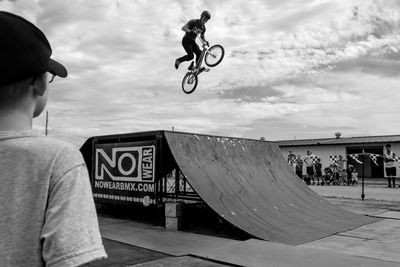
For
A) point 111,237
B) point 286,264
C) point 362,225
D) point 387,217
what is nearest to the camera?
point 286,264

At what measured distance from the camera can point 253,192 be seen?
7.96 metres

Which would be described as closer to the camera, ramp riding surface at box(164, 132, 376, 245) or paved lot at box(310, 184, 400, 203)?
ramp riding surface at box(164, 132, 376, 245)

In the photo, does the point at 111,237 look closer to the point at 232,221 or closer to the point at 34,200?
the point at 232,221

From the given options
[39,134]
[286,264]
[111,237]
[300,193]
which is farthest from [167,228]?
[39,134]

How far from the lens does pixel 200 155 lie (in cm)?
785

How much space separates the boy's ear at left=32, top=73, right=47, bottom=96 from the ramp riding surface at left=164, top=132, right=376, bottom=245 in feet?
17.7

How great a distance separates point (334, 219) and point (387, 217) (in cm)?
161

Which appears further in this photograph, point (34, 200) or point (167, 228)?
point (167, 228)

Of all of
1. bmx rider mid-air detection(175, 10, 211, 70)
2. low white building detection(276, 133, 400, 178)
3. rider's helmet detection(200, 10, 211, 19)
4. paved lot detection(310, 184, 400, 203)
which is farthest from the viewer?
low white building detection(276, 133, 400, 178)

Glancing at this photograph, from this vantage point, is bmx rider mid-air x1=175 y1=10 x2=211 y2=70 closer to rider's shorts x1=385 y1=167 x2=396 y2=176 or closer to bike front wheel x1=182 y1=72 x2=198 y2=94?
bike front wheel x1=182 y1=72 x2=198 y2=94

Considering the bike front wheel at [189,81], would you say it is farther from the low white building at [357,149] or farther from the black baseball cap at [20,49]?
the low white building at [357,149]

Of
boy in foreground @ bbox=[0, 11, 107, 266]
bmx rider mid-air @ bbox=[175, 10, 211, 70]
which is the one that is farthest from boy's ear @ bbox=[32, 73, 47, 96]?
bmx rider mid-air @ bbox=[175, 10, 211, 70]

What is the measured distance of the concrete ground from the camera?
4.64 m

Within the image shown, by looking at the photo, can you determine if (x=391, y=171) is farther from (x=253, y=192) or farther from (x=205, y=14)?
(x=205, y=14)
